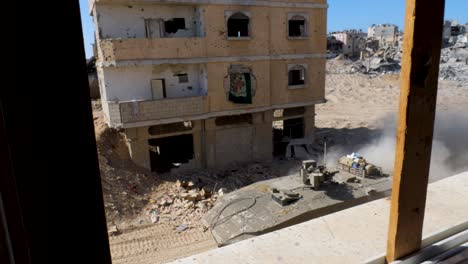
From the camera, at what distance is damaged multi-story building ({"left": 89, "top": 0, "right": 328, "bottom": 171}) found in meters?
15.0

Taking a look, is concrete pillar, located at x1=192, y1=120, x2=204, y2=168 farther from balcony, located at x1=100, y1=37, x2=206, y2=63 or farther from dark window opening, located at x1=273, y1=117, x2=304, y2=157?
dark window opening, located at x1=273, y1=117, x2=304, y2=157

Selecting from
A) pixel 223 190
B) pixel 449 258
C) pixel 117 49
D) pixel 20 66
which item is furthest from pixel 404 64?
pixel 117 49

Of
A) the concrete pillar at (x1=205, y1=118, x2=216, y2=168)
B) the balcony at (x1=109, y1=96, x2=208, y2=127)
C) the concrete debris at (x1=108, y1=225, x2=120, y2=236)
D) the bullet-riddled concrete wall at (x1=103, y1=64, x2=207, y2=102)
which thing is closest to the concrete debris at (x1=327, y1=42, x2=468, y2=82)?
the concrete pillar at (x1=205, y1=118, x2=216, y2=168)

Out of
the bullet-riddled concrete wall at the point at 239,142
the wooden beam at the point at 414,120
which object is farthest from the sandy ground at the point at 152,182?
the wooden beam at the point at 414,120

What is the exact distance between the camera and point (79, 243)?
0.95 m

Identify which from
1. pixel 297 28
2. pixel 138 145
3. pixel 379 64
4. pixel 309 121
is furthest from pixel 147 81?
pixel 379 64

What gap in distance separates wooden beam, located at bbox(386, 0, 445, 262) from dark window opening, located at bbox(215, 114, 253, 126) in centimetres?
1576

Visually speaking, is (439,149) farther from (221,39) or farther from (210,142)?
(221,39)

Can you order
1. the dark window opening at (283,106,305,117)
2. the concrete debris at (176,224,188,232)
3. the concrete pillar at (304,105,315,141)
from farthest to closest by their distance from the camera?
the concrete pillar at (304,105,315,141)
the dark window opening at (283,106,305,117)
the concrete debris at (176,224,188,232)

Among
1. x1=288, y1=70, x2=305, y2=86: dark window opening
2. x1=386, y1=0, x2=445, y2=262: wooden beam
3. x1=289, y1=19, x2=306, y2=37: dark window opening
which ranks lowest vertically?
x1=288, y1=70, x2=305, y2=86: dark window opening

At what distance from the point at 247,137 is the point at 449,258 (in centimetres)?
1638

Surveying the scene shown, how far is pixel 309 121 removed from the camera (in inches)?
785

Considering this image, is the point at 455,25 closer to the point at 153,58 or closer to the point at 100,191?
the point at 153,58

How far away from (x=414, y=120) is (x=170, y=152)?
690 inches
